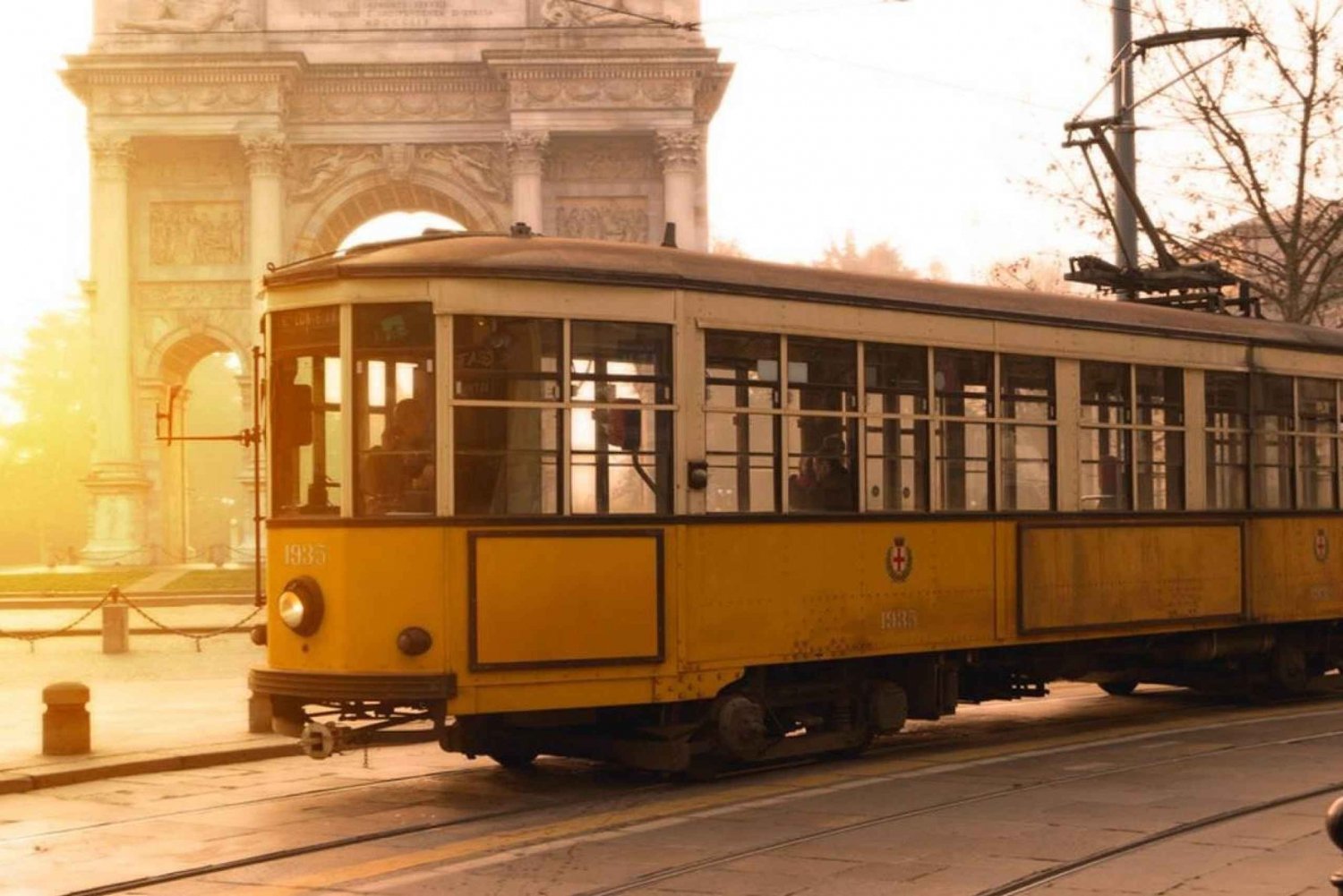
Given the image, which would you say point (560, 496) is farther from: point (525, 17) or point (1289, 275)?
point (525, 17)

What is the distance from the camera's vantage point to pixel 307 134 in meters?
57.4

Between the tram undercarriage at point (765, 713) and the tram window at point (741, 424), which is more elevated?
the tram window at point (741, 424)

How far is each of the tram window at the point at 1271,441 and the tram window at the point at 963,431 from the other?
11.6ft

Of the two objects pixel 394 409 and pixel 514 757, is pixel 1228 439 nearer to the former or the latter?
pixel 514 757

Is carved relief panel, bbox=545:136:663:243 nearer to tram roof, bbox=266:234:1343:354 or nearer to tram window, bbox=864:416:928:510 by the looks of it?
tram roof, bbox=266:234:1343:354

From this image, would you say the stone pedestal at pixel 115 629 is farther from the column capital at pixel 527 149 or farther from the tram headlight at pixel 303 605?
the column capital at pixel 527 149

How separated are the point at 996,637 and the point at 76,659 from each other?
46.8ft

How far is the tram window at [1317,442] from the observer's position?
17.9 m

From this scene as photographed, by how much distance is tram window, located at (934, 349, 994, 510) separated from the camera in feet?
46.7

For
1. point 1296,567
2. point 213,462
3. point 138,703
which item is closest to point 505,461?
point 1296,567

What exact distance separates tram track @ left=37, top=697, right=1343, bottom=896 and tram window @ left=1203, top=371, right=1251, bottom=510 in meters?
1.68

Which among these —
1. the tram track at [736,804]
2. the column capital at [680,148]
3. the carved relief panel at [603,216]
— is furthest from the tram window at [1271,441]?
the carved relief panel at [603,216]

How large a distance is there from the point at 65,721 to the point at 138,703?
4563 mm

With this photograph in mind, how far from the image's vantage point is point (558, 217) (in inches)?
2276
